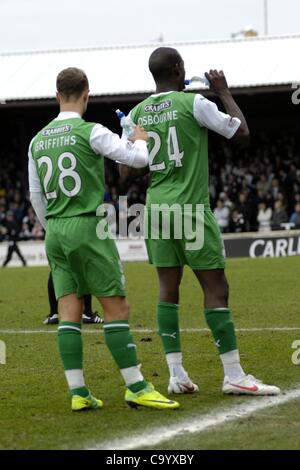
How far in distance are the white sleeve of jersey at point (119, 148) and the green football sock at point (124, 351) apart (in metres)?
1.11

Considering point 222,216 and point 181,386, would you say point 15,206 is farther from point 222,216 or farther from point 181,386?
point 181,386

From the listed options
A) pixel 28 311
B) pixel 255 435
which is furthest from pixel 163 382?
pixel 28 311

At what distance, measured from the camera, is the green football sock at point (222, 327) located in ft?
24.3

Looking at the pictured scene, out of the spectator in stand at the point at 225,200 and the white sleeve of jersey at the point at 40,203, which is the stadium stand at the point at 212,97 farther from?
the white sleeve of jersey at the point at 40,203

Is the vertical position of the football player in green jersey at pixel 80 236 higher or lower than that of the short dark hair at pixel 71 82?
lower

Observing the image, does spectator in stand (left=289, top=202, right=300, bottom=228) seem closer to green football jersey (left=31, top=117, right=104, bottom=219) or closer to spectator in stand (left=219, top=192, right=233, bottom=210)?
spectator in stand (left=219, top=192, right=233, bottom=210)

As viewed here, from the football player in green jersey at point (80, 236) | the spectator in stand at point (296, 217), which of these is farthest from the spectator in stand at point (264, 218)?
the football player in green jersey at point (80, 236)

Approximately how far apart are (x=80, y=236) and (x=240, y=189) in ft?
83.7

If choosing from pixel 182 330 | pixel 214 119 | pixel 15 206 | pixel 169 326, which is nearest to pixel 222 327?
pixel 169 326

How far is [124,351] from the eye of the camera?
22.6 ft

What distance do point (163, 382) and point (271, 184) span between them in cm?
2370
